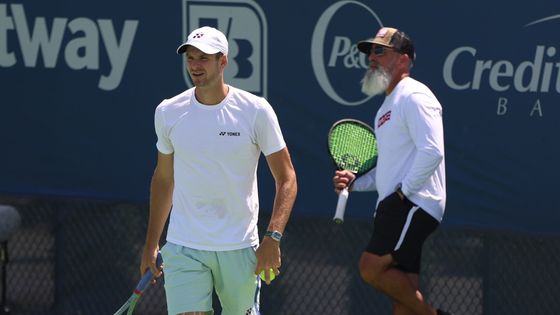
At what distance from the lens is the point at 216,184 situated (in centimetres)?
492

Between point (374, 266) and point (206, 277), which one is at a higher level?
point (206, 277)

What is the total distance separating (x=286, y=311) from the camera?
268 inches

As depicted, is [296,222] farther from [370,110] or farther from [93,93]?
[93,93]

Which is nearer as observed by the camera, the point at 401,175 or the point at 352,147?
the point at 401,175

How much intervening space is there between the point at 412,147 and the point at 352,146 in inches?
17.3

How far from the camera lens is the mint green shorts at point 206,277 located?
4.96m

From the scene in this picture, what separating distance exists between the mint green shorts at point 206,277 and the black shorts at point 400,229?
877 millimetres

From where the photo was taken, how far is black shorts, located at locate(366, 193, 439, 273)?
5621 millimetres

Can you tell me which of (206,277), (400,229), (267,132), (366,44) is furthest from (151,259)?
(366,44)

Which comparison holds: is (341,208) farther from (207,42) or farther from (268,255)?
(207,42)

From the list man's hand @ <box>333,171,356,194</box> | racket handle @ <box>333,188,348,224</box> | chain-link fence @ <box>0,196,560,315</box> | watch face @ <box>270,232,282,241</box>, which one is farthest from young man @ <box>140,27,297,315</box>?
chain-link fence @ <box>0,196,560,315</box>

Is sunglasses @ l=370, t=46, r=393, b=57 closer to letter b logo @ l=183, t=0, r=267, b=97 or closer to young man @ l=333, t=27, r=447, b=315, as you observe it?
young man @ l=333, t=27, r=447, b=315

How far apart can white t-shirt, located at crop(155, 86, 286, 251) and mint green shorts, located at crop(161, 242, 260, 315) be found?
0.04m

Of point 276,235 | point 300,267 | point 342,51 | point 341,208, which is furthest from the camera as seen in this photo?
point 300,267
